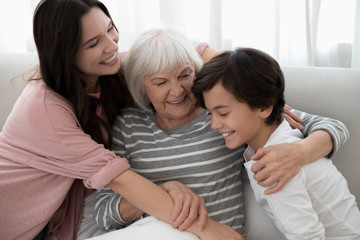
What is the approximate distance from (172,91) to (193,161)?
0.25 meters

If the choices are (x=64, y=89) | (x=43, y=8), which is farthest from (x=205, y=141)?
(x=43, y=8)

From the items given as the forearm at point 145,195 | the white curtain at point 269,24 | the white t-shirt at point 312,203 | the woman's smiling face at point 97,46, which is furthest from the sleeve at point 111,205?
Answer: the white curtain at point 269,24

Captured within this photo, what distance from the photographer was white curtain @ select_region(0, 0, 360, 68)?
1925mm

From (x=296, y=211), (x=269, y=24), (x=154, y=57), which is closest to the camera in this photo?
(x=296, y=211)

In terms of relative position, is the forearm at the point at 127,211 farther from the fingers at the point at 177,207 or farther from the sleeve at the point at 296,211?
the sleeve at the point at 296,211

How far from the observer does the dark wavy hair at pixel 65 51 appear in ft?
4.06

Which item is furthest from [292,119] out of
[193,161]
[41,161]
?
[41,161]

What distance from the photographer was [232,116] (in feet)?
4.01

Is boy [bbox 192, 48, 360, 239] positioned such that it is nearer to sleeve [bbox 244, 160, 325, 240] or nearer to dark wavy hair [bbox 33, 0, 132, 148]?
sleeve [bbox 244, 160, 325, 240]

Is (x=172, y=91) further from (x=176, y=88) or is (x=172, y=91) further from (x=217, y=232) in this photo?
(x=217, y=232)

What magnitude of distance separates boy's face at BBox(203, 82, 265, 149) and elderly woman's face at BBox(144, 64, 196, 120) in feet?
0.41

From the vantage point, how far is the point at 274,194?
1143 mm

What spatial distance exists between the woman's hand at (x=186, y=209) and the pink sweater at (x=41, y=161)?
19 cm

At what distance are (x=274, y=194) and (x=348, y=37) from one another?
3.82ft
